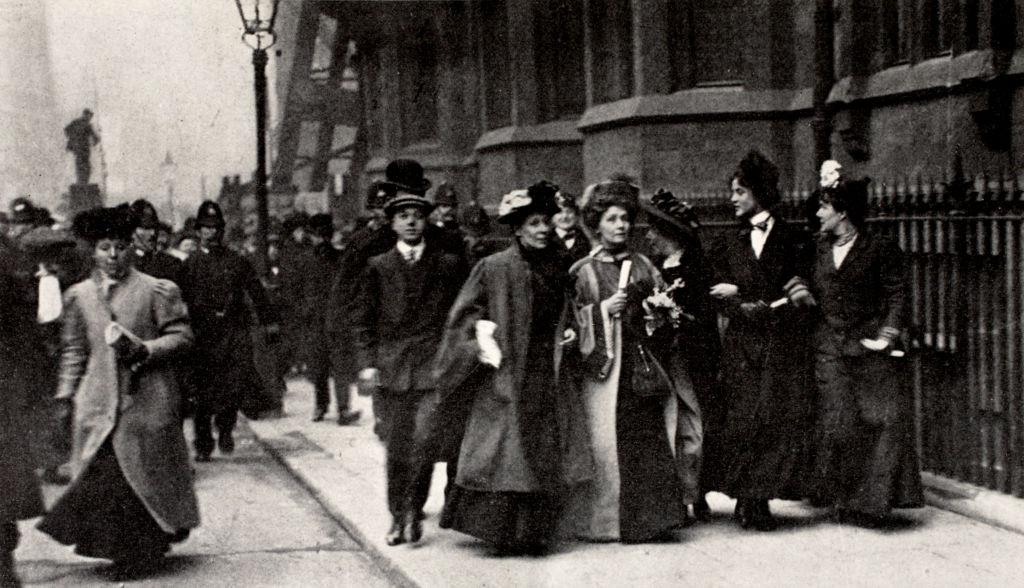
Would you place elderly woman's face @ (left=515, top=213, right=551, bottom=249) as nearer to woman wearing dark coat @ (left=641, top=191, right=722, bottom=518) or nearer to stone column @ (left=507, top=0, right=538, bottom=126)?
woman wearing dark coat @ (left=641, top=191, right=722, bottom=518)

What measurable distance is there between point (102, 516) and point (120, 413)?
1.71ft

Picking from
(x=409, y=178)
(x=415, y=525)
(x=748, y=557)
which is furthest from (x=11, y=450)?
(x=748, y=557)

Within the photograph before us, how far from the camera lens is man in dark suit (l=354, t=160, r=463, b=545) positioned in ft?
24.1

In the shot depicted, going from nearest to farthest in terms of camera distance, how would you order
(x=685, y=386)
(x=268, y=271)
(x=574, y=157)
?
(x=685, y=386), (x=268, y=271), (x=574, y=157)

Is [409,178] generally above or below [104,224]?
above

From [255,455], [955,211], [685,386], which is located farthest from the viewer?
[255,455]

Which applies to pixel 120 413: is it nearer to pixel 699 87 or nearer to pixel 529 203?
pixel 529 203

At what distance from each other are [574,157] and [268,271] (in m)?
4.67

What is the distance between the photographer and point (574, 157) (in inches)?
711

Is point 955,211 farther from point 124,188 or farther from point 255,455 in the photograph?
point 124,188

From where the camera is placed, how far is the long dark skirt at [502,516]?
Answer: 22.3 ft

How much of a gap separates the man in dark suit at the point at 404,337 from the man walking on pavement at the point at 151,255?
3.85m

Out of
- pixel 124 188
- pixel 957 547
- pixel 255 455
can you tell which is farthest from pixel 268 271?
pixel 957 547

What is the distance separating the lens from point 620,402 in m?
7.22
